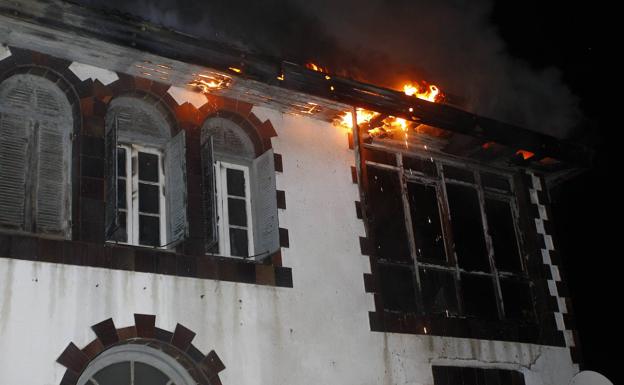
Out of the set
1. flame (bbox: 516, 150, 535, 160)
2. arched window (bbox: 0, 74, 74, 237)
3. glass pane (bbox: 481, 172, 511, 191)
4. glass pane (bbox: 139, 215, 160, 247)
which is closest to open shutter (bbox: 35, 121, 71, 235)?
arched window (bbox: 0, 74, 74, 237)

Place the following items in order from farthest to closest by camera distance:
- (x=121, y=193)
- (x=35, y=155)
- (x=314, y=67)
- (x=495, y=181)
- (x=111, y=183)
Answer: (x=495, y=181)
(x=314, y=67)
(x=121, y=193)
(x=111, y=183)
(x=35, y=155)

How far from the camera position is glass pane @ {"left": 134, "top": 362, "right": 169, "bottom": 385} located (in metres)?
8.00

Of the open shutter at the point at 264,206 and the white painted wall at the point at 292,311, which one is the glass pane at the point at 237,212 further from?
the white painted wall at the point at 292,311

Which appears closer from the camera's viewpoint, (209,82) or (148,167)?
(148,167)

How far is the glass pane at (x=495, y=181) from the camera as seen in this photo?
38.4ft

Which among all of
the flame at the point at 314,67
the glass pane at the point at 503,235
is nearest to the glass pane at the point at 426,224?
the glass pane at the point at 503,235

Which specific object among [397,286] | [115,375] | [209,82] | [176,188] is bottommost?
[115,375]

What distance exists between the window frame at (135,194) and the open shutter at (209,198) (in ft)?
1.51

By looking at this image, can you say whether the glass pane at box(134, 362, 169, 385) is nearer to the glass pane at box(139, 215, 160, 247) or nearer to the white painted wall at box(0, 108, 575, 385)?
the white painted wall at box(0, 108, 575, 385)

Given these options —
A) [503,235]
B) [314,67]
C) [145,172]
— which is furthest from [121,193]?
[503,235]

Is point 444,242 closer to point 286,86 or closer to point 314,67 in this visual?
point 314,67

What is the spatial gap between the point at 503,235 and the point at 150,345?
5596 millimetres

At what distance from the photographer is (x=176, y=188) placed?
8.92 m

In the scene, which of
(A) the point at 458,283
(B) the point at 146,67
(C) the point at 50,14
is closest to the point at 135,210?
(B) the point at 146,67
